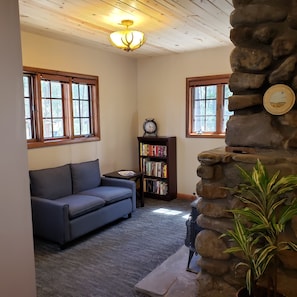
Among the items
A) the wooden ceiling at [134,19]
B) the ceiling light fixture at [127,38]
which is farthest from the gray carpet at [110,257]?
the wooden ceiling at [134,19]

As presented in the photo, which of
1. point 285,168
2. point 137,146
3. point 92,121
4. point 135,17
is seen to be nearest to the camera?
point 285,168

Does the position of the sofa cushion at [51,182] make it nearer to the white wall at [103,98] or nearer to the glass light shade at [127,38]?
the white wall at [103,98]

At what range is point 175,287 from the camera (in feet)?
7.72

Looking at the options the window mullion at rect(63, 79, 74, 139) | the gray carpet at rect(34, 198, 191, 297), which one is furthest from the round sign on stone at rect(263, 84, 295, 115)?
the window mullion at rect(63, 79, 74, 139)

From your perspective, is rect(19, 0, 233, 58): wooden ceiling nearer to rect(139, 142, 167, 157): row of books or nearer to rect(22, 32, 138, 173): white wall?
rect(22, 32, 138, 173): white wall

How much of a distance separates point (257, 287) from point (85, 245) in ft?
7.56

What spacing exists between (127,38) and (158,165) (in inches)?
99.3

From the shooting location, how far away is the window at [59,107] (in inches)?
154

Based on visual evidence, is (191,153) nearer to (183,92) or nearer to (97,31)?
(183,92)

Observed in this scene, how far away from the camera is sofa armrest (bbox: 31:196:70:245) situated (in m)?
3.32

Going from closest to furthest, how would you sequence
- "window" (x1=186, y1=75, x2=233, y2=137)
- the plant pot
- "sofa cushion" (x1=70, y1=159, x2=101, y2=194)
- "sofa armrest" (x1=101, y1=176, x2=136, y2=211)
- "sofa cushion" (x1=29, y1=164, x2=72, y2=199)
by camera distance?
the plant pot, "sofa cushion" (x1=29, y1=164, x2=72, y2=199), "sofa cushion" (x1=70, y1=159, x2=101, y2=194), "sofa armrest" (x1=101, y1=176, x2=136, y2=211), "window" (x1=186, y1=75, x2=233, y2=137)

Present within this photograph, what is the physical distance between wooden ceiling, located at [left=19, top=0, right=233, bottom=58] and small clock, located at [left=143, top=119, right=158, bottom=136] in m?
1.46

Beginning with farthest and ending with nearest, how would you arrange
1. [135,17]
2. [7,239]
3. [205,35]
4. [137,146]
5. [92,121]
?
[137,146]
[92,121]
[205,35]
[135,17]
[7,239]

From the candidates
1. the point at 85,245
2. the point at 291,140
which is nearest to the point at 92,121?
the point at 85,245
